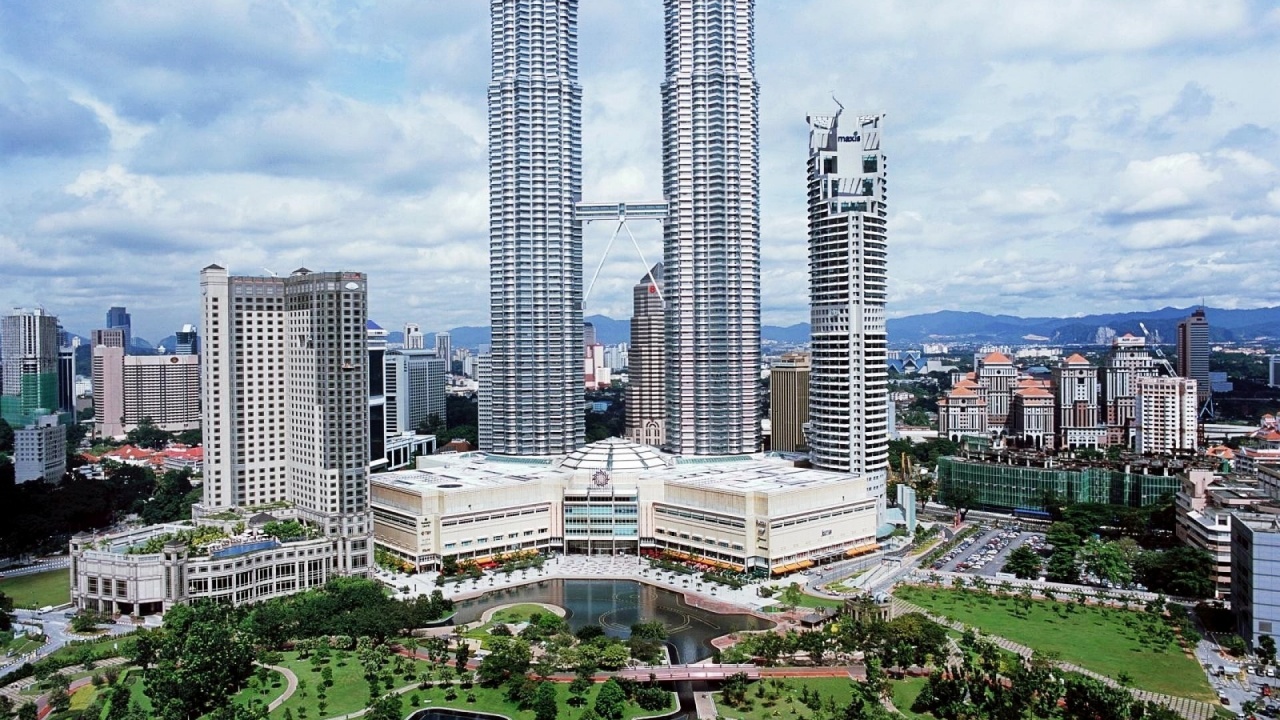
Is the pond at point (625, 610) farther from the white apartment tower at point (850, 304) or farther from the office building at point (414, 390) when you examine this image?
the office building at point (414, 390)

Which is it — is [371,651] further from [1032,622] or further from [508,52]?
[508,52]

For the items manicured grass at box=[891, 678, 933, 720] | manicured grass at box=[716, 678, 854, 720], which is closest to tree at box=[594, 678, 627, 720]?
manicured grass at box=[716, 678, 854, 720]

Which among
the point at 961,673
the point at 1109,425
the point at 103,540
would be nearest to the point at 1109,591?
the point at 961,673

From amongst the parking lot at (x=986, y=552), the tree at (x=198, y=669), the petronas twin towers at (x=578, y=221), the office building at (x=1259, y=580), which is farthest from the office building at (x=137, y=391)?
the office building at (x=1259, y=580)

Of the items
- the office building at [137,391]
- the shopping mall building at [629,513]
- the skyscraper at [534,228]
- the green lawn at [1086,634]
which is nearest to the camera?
the green lawn at [1086,634]

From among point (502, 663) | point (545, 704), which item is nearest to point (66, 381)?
point (502, 663)

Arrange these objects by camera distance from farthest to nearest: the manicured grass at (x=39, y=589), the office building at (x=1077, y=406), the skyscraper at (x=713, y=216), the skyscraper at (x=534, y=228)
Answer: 1. the office building at (x=1077, y=406)
2. the skyscraper at (x=713, y=216)
3. the skyscraper at (x=534, y=228)
4. the manicured grass at (x=39, y=589)
